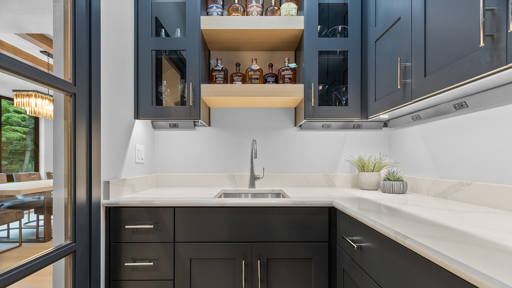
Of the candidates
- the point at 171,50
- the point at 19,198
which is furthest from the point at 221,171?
the point at 19,198

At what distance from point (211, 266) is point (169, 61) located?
124cm

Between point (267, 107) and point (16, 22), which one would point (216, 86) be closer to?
point (267, 107)

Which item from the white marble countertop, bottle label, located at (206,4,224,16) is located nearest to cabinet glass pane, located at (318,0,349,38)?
bottle label, located at (206,4,224,16)

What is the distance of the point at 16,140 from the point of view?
2.72 feet

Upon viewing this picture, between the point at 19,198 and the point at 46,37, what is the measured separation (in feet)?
1.98

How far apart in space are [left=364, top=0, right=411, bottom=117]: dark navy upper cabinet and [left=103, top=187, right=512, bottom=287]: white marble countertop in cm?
51

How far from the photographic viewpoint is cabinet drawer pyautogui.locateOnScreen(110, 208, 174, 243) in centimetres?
130

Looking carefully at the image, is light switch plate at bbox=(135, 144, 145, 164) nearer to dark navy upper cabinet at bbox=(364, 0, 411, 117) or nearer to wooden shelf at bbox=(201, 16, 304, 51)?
wooden shelf at bbox=(201, 16, 304, 51)

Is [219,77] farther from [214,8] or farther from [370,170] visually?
[370,170]

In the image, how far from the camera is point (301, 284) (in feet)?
4.29

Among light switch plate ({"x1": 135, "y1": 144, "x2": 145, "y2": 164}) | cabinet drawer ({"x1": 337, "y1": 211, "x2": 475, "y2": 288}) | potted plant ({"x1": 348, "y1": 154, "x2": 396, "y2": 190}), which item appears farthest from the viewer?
potted plant ({"x1": 348, "y1": 154, "x2": 396, "y2": 190})

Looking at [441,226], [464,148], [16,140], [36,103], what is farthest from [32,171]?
[464,148]

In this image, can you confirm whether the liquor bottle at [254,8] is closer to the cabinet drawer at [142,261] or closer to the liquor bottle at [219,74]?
the liquor bottle at [219,74]

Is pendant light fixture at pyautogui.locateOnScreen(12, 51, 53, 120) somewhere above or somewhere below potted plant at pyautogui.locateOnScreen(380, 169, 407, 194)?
above
